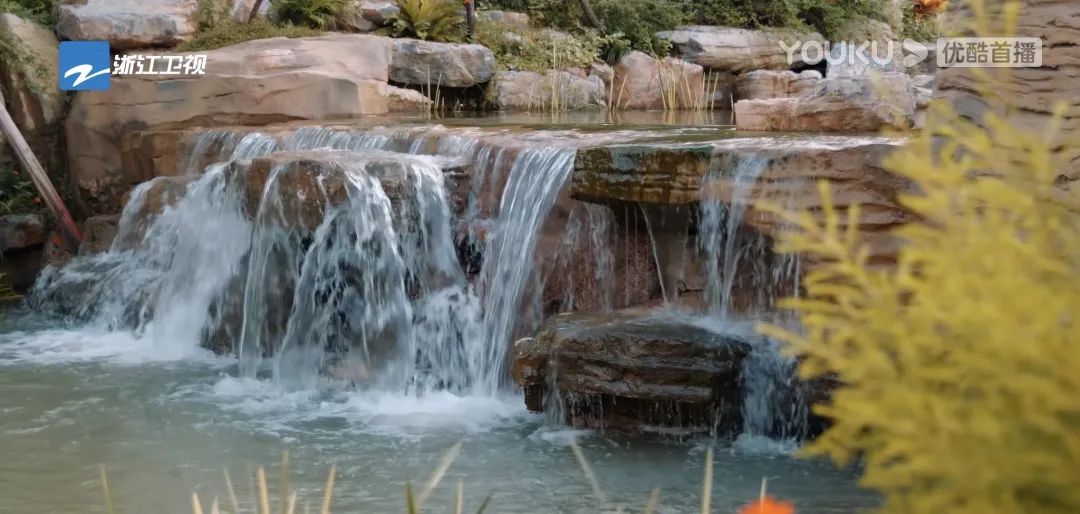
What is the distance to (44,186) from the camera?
408 inches

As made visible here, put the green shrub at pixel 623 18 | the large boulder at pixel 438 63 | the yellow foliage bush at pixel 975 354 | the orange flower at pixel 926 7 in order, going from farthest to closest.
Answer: the orange flower at pixel 926 7 → the green shrub at pixel 623 18 → the large boulder at pixel 438 63 → the yellow foliage bush at pixel 975 354

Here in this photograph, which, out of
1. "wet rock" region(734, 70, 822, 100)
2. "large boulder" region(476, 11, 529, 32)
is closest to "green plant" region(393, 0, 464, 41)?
"large boulder" region(476, 11, 529, 32)

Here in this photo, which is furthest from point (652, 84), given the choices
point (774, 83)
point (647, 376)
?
point (647, 376)

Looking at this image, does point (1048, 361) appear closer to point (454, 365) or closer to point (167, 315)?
point (454, 365)

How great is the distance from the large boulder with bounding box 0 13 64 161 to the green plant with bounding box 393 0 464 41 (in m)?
4.25

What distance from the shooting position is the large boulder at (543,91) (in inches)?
551

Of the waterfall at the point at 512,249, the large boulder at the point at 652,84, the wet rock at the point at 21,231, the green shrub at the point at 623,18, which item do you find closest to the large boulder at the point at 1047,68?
the waterfall at the point at 512,249

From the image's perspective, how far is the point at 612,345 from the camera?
5695 mm

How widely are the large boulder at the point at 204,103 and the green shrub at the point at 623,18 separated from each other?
6.14 metres

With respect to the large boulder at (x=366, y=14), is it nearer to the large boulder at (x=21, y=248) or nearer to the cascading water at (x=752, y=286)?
the large boulder at (x=21, y=248)

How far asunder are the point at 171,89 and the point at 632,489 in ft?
24.9

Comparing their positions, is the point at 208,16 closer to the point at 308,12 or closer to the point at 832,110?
the point at 308,12

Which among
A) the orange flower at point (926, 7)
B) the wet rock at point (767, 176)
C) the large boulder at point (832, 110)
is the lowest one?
the wet rock at point (767, 176)

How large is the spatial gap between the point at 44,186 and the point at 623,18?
930cm
